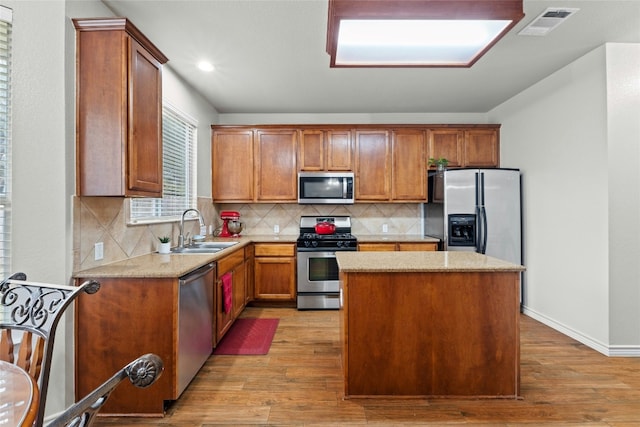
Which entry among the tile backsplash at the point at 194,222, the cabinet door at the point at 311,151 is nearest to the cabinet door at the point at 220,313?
the tile backsplash at the point at 194,222

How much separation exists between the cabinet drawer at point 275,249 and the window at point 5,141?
2.59m

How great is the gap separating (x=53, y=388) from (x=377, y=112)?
439 centimetres

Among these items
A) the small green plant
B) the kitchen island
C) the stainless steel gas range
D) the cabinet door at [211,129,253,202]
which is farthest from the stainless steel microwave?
the kitchen island

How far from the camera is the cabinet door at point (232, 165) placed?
447 centimetres

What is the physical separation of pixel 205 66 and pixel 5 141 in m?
1.85

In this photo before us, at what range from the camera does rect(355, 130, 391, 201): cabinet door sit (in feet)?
14.6

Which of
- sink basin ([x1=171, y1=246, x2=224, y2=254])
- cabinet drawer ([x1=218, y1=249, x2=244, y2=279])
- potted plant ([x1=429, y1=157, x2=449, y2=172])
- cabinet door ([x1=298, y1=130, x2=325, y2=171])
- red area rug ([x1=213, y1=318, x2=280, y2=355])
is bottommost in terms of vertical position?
red area rug ([x1=213, y1=318, x2=280, y2=355])

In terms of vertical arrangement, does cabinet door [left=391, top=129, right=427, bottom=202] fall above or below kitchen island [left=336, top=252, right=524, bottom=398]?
above

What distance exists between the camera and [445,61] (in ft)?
6.98

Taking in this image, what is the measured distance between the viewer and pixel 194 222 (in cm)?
381

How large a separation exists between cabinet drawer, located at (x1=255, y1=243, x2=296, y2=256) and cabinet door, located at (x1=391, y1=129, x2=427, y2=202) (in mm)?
1531

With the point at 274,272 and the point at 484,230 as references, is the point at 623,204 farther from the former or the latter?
the point at 274,272

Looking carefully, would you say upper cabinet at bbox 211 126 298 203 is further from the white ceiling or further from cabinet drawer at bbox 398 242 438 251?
cabinet drawer at bbox 398 242 438 251

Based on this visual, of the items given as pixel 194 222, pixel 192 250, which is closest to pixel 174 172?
pixel 194 222
